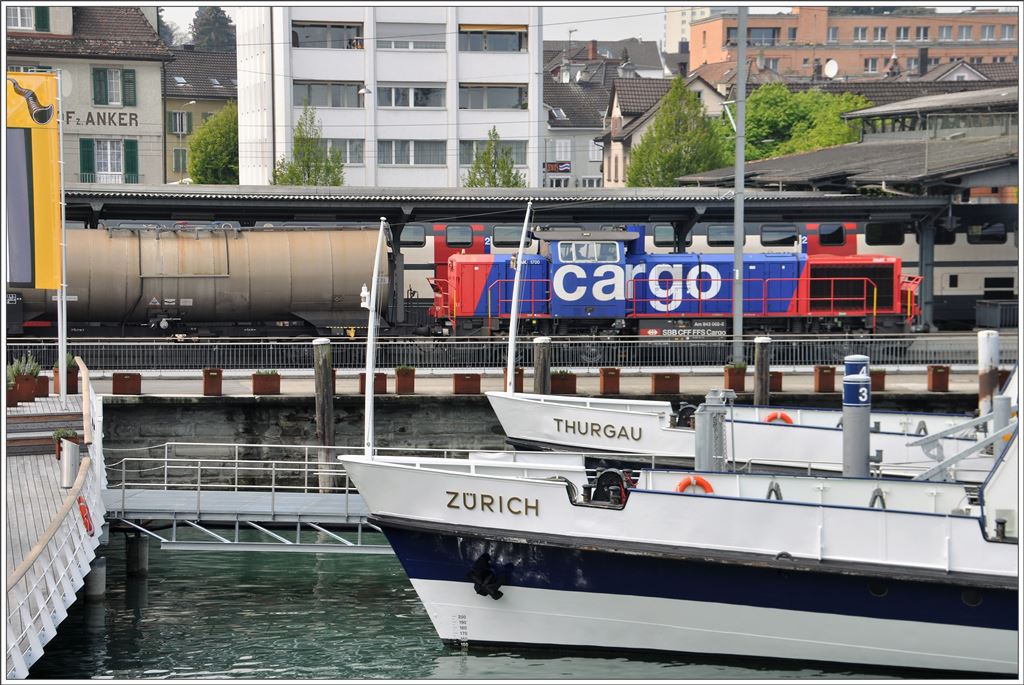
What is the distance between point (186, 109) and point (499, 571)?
84904 mm

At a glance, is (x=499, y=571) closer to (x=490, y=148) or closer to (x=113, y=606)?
(x=113, y=606)

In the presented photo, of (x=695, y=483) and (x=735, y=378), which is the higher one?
(x=735, y=378)

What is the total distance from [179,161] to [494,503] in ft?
262

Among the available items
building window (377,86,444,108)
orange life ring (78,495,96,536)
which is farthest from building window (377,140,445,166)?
orange life ring (78,495,96,536)

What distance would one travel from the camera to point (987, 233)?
40.2m

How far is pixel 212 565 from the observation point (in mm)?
23750

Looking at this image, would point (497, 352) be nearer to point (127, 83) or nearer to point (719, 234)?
point (719, 234)

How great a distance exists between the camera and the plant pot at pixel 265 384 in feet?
91.6

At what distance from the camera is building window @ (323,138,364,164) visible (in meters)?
64.9

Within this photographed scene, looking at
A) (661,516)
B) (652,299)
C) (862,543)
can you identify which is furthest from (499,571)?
(652,299)

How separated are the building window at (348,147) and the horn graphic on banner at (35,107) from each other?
134ft

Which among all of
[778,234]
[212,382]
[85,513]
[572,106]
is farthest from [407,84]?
[85,513]

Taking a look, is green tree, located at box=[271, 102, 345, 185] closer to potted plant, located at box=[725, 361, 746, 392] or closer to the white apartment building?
the white apartment building

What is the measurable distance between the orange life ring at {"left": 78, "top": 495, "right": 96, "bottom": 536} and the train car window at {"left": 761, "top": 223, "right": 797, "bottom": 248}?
Result: 25274 mm
